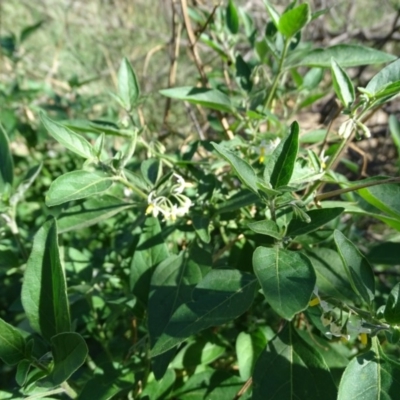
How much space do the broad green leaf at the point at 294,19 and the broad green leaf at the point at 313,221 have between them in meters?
0.36

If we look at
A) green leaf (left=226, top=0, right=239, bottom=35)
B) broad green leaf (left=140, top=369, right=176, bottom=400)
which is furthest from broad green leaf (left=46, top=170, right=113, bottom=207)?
green leaf (left=226, top=0, right=239, bottom=35)

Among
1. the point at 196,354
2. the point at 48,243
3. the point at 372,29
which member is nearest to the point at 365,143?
the point at 372,29

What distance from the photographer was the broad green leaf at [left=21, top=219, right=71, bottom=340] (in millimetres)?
770

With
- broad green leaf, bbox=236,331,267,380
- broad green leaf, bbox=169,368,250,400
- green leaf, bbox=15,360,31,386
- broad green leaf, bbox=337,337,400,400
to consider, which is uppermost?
broad green leaf, bbox=337,337,400,400

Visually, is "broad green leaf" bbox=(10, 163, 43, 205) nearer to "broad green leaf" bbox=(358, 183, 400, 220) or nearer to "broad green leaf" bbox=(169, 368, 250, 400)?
"broad green leaf" bbox=(169, 368, 250, 400)

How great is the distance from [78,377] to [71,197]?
18.6 inches

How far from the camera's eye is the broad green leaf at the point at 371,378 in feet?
2.06

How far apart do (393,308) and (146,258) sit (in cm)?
42

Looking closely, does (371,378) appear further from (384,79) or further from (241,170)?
(384,79)

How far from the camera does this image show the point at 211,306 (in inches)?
27.3

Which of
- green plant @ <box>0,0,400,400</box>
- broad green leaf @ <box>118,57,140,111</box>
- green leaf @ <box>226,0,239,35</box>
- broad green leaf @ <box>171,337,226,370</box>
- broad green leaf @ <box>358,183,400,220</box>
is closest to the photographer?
green plant @ <box>0,0,400,400</box>

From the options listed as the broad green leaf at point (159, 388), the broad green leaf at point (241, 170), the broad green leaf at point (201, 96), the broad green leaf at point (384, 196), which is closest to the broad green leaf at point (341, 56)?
the broad green leaf at point (201, 96)

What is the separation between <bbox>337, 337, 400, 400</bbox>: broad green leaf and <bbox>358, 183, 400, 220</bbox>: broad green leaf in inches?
8.5

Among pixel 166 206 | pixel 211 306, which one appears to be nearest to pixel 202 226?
pixel 166 206
